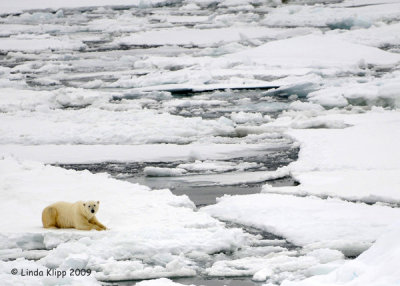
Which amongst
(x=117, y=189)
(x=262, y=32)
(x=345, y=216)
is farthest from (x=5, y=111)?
(x=262, y=32)

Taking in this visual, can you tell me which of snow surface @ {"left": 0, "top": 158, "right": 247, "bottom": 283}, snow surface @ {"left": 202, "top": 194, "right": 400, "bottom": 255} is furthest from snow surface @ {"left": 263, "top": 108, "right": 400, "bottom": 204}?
snow surface @ {"left": 0, "top": 158, "right": 247, "bottom": 283}

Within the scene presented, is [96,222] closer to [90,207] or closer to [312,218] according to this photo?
[90,207]

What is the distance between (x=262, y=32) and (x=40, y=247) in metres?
17.4

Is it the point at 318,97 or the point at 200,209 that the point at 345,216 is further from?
the point at 318,97

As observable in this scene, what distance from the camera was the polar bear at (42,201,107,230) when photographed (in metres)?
6.27

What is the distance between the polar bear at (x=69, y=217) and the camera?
6.27m

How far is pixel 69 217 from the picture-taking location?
6.36m

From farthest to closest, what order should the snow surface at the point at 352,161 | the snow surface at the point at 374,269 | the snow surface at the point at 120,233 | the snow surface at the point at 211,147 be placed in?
the snow surface at the point at 352,161, the snow surface at the point at 211,147, the snow surface at the point at 120,233, the snow surface at the point at 374,269

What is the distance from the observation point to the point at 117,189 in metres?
7.75

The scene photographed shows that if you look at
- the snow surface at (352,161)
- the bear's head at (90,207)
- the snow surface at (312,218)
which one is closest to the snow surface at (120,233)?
the bear's head at (90,207)

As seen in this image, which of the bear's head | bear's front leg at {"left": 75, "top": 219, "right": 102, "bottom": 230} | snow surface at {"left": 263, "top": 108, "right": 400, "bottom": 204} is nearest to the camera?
the bear's head

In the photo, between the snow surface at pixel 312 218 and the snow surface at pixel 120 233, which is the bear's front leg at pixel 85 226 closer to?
the snow surface at pixel 120 233

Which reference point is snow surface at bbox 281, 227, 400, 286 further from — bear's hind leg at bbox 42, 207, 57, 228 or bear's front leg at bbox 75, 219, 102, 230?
bear's hind leg at bbox 42, 207, 57, 228

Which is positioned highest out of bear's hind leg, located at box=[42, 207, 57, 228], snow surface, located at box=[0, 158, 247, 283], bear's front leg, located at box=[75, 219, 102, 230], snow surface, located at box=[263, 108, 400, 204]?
bear's hind leg, located at box=[42, 207, 57, 228]
